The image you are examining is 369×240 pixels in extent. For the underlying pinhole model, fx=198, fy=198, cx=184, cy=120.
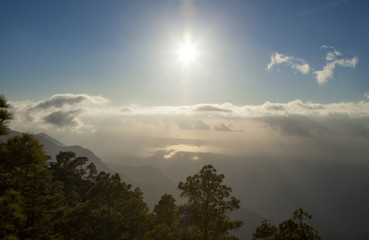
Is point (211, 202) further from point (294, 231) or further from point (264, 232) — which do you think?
point (294, 231)

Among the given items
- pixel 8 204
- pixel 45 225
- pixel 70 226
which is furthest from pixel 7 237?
pixel 70 226

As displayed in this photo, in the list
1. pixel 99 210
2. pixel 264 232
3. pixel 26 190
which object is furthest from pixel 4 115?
pixel 264 232

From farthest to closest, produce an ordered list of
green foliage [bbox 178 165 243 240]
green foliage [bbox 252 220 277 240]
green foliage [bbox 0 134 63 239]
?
green foliage [bbox 252 220 277 240] < green foliage [bbox 178 165 243 240] < green foliage [bbox 0 134 63 239]

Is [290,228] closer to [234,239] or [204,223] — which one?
[234,239]

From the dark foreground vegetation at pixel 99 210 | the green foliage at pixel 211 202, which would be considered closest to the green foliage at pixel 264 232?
the dark foreground vegetation at pixel 99 210

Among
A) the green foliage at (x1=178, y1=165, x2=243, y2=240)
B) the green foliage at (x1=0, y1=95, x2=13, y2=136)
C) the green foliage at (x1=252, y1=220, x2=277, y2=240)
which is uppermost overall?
the green foliage at (x1=0, y1=95, x2=13, y2=136)

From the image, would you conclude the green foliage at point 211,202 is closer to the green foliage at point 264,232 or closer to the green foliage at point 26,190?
the green foliage at point 264,232

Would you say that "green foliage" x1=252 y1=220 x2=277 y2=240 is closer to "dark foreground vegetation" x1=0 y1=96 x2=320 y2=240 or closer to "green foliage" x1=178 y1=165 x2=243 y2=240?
"dark foreground vegetation" x1=0 y1=96 x2=320 y2=240

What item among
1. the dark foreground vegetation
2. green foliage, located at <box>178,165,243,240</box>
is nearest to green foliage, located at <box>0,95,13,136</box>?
the dark foreground vegetation
